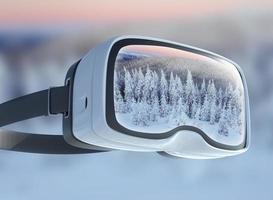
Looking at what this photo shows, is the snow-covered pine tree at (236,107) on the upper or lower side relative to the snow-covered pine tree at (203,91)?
lower

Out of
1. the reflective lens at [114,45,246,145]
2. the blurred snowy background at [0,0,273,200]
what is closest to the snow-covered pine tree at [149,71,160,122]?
the reflective lens at [114,45,246,145]

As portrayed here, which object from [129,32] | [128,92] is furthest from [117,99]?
[129,32]

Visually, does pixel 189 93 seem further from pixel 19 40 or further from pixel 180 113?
pixel 19 40

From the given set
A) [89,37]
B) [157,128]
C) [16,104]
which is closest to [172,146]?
[157,128]

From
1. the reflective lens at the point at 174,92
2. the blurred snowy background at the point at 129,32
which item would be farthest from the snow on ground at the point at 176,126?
the blurred snowy background at the point at 129,32

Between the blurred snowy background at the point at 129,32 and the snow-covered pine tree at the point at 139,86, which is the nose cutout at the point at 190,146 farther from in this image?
the blurred snowy background at the point at 129,32

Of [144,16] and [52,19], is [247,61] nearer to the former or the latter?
[144,16]
